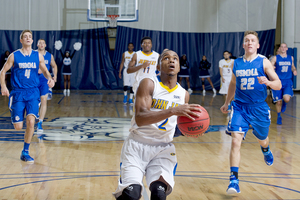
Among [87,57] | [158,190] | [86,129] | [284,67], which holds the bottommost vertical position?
[86,129]

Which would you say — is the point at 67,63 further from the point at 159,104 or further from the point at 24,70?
the point at 159,104

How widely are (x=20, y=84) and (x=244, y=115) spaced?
3170mm

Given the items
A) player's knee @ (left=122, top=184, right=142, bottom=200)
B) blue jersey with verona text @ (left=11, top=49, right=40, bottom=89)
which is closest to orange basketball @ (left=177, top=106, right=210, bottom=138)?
player's knee @ (left=122, top=184, right=142, bottom=200)

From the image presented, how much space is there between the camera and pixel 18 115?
493 centimetres

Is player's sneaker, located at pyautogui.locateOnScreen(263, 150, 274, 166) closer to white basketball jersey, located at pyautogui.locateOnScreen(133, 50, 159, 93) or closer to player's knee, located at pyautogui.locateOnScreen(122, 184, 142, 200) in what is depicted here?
player's knee, located at pyautogui.locateOnScreen(122, 184, 142, 200)

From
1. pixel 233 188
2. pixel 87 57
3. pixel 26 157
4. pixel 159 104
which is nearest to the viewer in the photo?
pixel 159 104

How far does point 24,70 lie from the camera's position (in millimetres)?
5062

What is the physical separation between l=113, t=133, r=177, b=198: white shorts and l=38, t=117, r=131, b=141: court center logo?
357 cm

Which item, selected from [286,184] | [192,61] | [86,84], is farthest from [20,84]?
[192,61]

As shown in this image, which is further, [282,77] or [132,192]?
[282,77]

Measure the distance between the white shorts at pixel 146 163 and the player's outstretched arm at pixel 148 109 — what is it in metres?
0.28

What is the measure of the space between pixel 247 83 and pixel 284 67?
4718 millimetres

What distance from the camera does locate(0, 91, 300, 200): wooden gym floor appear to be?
3.64m

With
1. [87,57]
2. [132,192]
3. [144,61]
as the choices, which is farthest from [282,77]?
[87,57]
